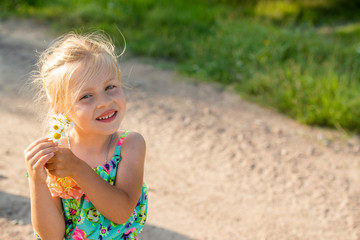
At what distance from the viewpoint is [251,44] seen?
17.6ft

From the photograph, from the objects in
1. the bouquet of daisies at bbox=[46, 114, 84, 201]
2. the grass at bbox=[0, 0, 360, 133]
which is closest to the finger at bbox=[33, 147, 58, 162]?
the bouquet of daisies at bbox=[46, 114, 84, 201]

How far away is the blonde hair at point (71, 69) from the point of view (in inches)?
66.2

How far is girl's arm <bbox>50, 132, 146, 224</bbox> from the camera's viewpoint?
158 centimetres

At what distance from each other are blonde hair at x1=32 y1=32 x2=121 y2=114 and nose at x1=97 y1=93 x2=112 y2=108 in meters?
0.08

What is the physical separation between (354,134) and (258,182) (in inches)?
46.4

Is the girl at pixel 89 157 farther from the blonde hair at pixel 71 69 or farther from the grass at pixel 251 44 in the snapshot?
the grass at pixel 251 44

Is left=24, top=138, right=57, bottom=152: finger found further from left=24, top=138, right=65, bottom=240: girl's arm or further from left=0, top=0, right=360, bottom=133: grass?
left=0, top=0, right=360, bottom=133: grass

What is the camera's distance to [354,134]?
4.00m

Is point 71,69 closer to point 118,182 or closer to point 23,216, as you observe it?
point 118,182

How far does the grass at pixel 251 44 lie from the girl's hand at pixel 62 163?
2.01 meters

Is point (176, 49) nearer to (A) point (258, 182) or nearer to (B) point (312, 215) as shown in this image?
(A) point (258, 182)

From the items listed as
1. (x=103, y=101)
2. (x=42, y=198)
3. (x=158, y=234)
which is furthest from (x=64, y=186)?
(x=158, y=234)

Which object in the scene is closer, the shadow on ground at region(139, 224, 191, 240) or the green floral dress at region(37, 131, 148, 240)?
the green floral dress at region(37, 131, 148, 240)

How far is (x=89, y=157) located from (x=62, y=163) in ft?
0.91
